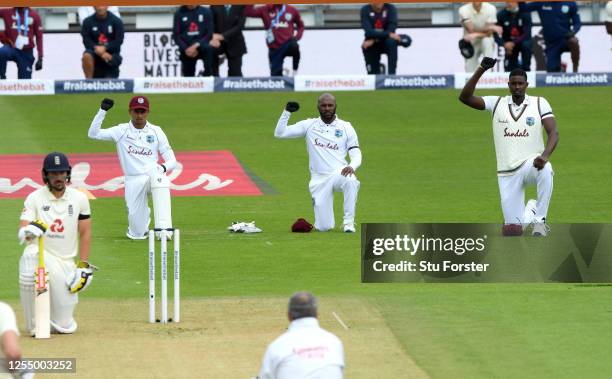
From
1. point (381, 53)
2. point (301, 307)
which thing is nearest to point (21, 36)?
point (381, 53)

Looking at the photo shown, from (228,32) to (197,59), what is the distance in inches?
37.4

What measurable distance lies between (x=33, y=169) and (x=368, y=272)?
10.2m

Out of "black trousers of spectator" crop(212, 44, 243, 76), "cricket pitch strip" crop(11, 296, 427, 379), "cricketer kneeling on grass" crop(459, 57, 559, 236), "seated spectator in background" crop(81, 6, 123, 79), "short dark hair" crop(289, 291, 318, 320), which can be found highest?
"seated spectator in background" crop(81, 6, 123, 79)

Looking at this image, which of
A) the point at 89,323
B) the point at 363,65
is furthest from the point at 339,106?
the point at 89,323

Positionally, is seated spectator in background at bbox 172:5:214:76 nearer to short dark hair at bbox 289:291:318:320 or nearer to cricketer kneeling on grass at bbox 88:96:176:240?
cricketer kneeling on grass at bbox 88:96:176:240

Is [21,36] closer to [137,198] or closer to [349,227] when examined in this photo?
[137,198]

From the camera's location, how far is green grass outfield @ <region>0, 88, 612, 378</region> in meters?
15.7

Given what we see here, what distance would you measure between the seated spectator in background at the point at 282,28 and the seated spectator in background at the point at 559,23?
4613 mm

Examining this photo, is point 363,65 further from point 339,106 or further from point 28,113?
point 28,113

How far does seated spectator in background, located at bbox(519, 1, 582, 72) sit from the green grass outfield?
1027mm

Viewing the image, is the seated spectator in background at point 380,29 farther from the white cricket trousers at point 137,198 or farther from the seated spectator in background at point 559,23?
the white cricket trousers at point 137,198

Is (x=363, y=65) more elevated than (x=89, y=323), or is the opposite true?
(x=363, y=65)

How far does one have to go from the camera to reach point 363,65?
1410 inches

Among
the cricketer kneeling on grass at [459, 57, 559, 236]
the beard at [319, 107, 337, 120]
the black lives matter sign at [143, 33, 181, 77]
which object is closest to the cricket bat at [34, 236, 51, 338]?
the cricketer kneeling on grass at [459, 57, 559, 236]
